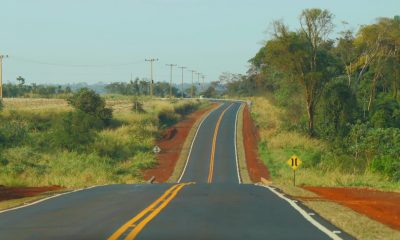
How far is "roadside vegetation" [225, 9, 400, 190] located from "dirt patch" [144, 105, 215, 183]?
361 inches

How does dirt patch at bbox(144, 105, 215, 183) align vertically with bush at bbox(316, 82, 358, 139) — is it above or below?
below

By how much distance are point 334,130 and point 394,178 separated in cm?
3893

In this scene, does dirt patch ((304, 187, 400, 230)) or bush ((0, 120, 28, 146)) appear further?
bush ((0, 120, 28, 146))

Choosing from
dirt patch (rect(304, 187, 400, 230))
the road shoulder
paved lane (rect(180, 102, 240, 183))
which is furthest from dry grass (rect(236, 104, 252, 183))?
dirt patch (rect(304, 187, 400, 230))

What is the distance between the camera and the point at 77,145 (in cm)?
6109

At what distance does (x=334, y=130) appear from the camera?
75250 millimetres

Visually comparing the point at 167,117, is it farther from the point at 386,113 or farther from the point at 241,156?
the point at 386,113

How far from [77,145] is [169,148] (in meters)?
15.7

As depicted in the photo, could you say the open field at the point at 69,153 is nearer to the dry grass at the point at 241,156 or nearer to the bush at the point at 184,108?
the dry grass at the point at 241,156

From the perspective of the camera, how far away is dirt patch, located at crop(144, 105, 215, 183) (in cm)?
5730

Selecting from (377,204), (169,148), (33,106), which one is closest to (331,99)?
(169,148)

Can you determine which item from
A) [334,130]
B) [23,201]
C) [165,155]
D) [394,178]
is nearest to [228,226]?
[23,201]

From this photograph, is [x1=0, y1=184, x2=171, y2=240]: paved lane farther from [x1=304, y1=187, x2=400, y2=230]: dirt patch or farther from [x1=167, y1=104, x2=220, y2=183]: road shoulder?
[x1=167, y1=104, x2=220, y2=183]: road shoulder

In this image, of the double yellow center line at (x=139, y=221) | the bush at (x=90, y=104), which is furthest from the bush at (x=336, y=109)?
the double yellow center line at (x=139, y=221)
